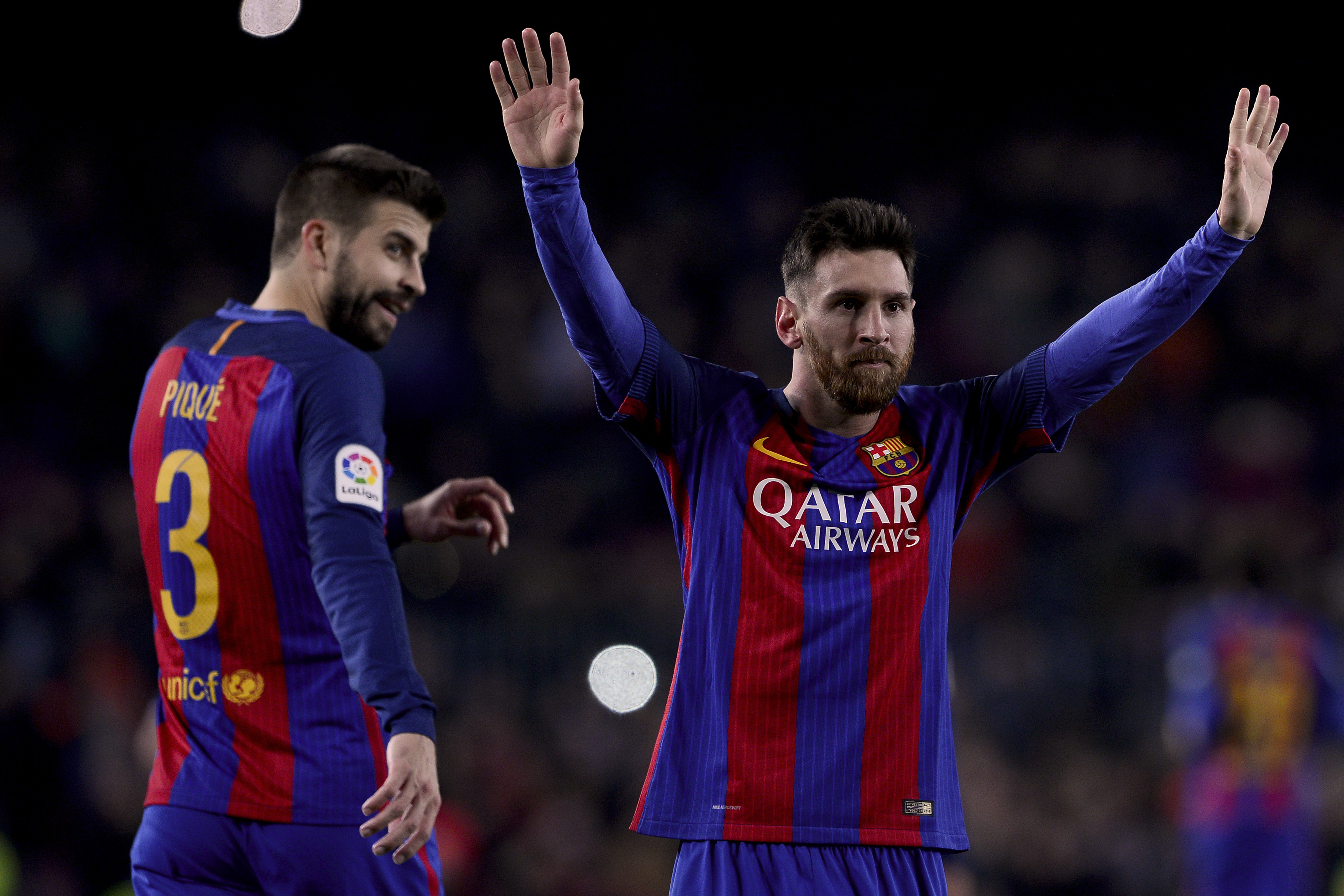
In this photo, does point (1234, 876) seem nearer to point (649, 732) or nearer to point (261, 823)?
point (649, 732)

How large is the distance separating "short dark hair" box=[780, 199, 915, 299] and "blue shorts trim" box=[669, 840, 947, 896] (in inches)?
50.9

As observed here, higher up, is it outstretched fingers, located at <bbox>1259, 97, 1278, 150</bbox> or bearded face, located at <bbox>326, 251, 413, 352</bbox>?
outstretched fingers, located at <bbox>1259, 97, 1278, 150</bbox>

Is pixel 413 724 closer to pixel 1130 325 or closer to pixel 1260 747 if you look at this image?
pixel 1130 325

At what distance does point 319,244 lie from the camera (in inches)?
116

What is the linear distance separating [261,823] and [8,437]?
6.42 meters

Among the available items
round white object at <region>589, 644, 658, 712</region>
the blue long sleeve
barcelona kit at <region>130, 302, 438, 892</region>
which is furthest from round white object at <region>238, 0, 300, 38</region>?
the blue long sleeve

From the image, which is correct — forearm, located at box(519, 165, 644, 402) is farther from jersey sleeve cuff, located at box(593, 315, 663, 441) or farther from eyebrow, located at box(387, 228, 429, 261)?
eyebrow, located at box(387, 228, 429, 261)

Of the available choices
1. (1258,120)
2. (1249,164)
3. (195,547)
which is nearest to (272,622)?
(195,547)

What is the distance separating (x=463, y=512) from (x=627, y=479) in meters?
5.12

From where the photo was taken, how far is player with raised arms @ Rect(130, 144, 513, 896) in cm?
241

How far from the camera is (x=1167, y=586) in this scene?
743 centimetres

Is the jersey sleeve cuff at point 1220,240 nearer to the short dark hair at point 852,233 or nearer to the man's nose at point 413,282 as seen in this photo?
the short dark hair at point 852,233

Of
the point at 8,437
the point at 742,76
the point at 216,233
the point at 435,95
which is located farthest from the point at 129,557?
the point at 742,76

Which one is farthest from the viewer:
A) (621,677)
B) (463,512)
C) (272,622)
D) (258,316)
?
(621,677)
